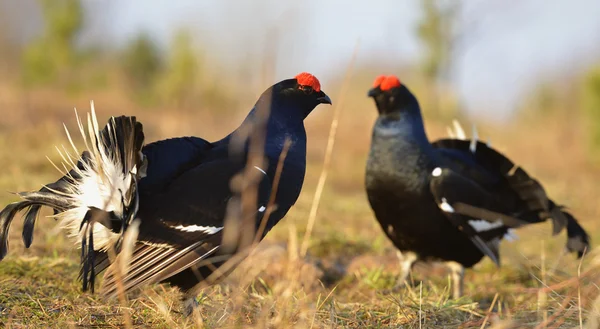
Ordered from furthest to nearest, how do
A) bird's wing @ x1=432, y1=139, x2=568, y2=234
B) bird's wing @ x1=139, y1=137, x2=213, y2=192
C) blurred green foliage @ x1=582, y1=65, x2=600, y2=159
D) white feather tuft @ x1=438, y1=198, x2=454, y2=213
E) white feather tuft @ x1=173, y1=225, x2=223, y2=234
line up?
blurred green foliage @ x1=582, y1=65, x2=600, y2=159 → bird's wing @ x1=432, y1=139, x2=568, y2=234 → white feather tuft @ x1=438, y1=198, x2=454, y2=213 → bird's wing @ x1=139, y1=137, x2=213, y2=192 → white feather tuft @ x1=173, y1=225, x2=223, y2=234

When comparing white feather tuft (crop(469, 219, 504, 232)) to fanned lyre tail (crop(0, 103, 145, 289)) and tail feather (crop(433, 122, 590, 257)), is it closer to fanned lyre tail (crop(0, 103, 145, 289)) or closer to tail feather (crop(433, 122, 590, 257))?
tail feather (crop(433, 122, 590, 257))

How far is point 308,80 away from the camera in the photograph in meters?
3.35

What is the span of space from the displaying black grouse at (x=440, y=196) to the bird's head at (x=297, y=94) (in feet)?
2.96

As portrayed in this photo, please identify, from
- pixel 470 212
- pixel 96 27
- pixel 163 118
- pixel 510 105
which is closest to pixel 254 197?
pixel 470 212

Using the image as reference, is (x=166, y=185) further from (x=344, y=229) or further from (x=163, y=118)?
(x=163, y=118)

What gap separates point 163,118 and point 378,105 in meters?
14.2

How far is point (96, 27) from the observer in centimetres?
2097

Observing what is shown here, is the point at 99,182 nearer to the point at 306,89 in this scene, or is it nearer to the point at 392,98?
the point at 306,89

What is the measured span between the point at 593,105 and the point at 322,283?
13.0 m

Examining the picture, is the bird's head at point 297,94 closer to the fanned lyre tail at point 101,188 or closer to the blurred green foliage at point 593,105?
the fanned lyre tail at point 101,188

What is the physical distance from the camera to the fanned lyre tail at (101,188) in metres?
2.55

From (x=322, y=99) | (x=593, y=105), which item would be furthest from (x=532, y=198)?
(x=593, y=105)

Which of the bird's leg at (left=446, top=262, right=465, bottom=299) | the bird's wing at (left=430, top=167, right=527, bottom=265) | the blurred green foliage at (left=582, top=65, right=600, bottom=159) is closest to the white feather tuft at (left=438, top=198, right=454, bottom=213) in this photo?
the bird's wing at (left=430, top=167, right=527, bottom=265)

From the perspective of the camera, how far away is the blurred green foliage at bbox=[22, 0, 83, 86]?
56.2 feet
